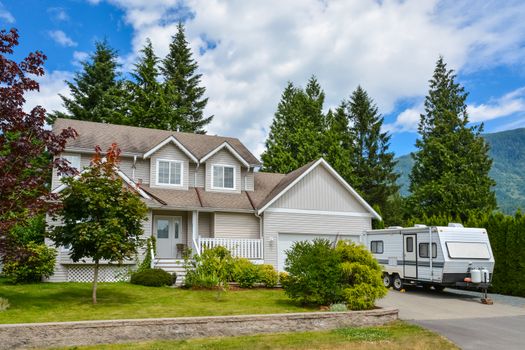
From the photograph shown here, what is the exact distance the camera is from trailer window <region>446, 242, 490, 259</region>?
17672 mm

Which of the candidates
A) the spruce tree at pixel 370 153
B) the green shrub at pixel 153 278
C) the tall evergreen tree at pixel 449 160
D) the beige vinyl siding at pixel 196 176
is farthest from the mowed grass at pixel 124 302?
the spruce tree at pixel 370 153

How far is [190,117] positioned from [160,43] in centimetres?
840

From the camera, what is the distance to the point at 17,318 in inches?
408

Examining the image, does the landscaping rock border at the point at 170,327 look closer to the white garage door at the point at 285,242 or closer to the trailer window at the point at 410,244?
the trailer window at the point at 410,244

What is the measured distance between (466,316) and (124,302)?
34.7 ft

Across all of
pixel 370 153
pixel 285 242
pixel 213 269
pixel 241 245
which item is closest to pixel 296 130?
pixel 370 153


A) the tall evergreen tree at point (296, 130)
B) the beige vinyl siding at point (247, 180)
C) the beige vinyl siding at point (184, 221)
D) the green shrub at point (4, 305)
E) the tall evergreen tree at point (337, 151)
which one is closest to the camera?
the green shrub at point (4, 305)

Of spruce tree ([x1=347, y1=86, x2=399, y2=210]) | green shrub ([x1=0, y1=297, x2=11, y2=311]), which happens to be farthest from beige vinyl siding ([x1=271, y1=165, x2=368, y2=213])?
spruce tree ([x1=347, y1=86, x2=399, y2=210])

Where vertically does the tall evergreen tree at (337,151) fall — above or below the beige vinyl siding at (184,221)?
above

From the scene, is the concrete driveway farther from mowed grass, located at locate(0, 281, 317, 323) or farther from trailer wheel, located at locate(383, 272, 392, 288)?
mowed grass, located at locate(0, 281, 317, 323)

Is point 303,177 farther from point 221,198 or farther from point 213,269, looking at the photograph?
point 213,269

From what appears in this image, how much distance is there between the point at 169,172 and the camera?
76.8 feet

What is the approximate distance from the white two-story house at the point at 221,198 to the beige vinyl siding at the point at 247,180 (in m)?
0.04

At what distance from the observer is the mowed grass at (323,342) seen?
9.37m
